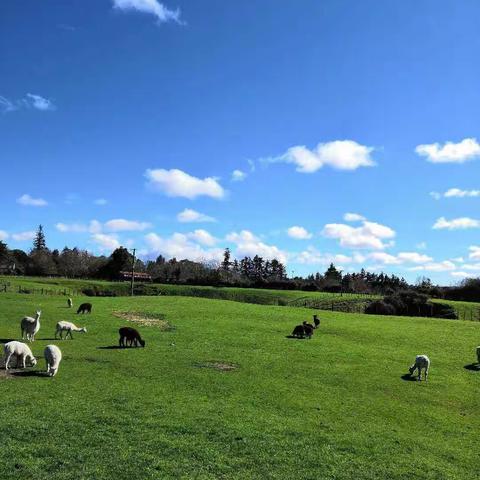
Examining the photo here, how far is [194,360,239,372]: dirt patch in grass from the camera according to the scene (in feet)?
85.6

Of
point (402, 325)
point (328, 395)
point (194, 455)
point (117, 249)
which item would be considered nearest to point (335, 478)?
point (194, 455)

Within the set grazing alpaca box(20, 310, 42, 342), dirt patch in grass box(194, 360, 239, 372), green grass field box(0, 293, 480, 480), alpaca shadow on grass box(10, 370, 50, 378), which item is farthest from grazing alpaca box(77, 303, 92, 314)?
alpaca shadow on grass box(10, 370, 50, 378)

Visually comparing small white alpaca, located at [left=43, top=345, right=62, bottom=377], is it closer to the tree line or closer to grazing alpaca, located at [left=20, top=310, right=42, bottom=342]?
grazing alpaca, located at [left=20, top=310, right=42, bottom=342]

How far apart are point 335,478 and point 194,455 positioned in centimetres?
368

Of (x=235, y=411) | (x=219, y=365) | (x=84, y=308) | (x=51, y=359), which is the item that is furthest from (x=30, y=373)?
(x=84, y=308)

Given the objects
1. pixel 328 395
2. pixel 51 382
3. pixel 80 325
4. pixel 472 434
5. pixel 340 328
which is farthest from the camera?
pixel 340 328

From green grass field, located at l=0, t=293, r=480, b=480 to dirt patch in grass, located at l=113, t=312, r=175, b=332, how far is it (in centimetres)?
384

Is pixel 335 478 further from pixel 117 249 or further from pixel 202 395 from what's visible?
pixel 117 249

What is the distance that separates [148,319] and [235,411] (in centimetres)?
2775

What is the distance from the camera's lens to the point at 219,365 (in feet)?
88.2

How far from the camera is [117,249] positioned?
495ft

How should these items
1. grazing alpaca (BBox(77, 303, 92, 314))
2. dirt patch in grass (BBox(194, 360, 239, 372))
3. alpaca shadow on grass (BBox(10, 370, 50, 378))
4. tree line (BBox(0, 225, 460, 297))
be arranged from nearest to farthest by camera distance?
1. alpaca shadow on grass (BBox(10, 370, 50, 378))
2. dirt patch in grass (BBox(194, 360, 239, 372))
3. grazing alpaca (BBox(77, 303, 92, 314))
4. tree line (BBox(0, 225, 460, 297))

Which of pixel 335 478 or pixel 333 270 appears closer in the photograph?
pixel 335 478

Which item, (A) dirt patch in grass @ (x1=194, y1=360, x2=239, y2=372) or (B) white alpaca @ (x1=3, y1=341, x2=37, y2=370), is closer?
(B) white alpaca @ (x1=3, y1=341, x2=37, y2=370)
